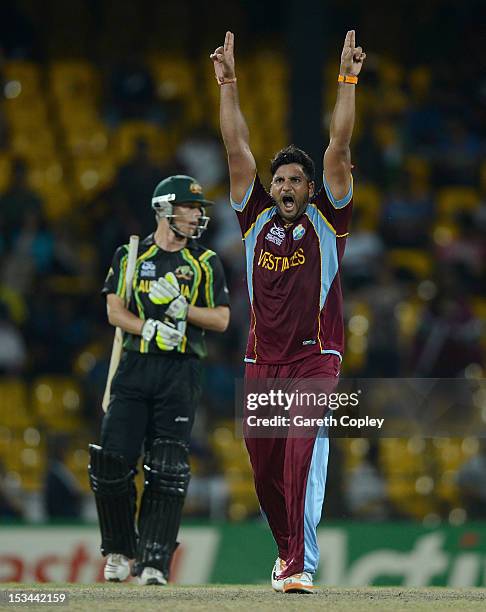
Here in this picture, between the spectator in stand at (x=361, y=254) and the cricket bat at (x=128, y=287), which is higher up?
the spectator in stand at (x=361, y=254)

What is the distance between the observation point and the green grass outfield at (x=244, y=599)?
5738 mm

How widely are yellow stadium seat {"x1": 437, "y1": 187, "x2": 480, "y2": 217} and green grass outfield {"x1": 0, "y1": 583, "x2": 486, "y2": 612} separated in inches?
285

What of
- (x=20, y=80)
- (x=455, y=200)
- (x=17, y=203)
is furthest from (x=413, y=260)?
(x=20, y=80)

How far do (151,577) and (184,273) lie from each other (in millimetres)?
1565

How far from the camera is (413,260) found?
13227 mm

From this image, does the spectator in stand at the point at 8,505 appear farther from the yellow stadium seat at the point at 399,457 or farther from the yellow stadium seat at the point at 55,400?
the yellow stadium seat at the point at 399,457

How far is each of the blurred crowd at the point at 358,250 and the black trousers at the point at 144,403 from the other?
3210 mm

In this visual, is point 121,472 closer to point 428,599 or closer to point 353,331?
point 428,599

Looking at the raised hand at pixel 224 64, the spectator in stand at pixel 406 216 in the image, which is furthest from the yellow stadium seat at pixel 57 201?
the raised hand at pixel 224 64

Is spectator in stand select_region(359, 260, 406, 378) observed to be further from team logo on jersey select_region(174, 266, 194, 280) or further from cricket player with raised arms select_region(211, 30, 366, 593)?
cricket player with raised arms select_region(211, 30, 366, 593)

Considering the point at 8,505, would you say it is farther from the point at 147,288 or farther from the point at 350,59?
the point at 350,59

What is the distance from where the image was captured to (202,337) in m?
7.57

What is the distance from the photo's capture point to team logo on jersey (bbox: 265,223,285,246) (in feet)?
21.7

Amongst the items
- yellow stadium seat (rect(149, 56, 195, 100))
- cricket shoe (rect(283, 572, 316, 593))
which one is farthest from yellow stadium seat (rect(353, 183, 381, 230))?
cricket shoe (rect(283, 572, 316, 593))
